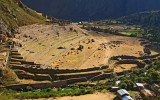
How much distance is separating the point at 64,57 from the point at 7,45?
14709 millimetres

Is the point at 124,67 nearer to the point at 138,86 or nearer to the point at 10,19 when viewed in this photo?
the point at 138,86

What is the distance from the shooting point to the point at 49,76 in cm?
3412

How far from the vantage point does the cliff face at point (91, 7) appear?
16612cm

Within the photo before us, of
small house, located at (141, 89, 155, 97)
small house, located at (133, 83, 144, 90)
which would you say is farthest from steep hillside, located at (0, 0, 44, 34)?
small house, located at (141, 89, 155, 97)

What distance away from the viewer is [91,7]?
17775 centimetres

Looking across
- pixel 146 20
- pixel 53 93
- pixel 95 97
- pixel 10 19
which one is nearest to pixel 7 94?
pixel 53 93

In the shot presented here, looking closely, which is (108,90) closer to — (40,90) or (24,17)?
(40,90)

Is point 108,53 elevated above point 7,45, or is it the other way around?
point 7,45

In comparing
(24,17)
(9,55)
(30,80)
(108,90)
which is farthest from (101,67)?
(24,17)

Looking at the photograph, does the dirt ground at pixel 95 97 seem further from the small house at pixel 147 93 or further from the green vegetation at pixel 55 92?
the small house at pixel 147 93

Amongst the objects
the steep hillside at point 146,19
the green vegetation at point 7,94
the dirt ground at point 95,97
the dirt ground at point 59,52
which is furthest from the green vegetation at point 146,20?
the green vegetation at point 7,94

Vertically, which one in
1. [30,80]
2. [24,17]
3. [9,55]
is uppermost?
[24,17]

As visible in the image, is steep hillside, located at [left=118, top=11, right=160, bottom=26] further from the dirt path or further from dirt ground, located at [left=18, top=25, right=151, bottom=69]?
the dirt path

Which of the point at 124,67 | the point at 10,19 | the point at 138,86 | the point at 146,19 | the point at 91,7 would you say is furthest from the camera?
the point at 91,7
